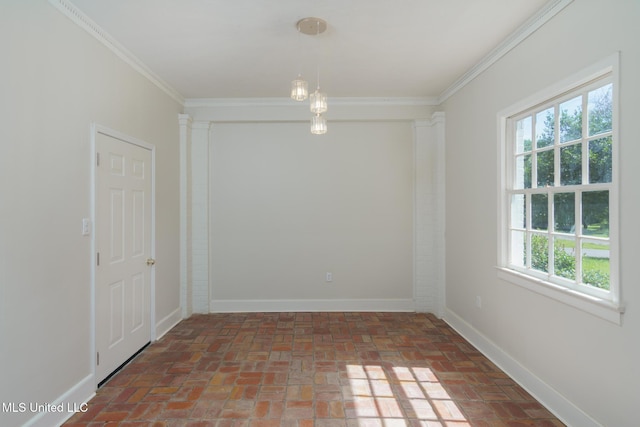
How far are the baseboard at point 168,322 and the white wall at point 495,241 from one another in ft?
10.8

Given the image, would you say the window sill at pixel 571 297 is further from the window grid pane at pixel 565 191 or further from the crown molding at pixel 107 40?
the crown molding at pixel 107 40

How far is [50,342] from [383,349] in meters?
2.67

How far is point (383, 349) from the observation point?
3311 millimetres

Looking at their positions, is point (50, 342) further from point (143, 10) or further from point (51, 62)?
point (143, 10)

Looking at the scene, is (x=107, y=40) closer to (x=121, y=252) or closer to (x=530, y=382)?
(x=121, y=252)

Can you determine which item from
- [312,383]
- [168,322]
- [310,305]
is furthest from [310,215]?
[312,383]

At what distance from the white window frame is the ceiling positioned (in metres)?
0.62

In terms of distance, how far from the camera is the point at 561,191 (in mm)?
2301

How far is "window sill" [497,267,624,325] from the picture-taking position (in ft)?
5.98

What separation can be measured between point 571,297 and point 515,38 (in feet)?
6.53

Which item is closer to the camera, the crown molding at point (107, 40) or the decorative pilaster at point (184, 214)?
the crown molding at point (107, 40)

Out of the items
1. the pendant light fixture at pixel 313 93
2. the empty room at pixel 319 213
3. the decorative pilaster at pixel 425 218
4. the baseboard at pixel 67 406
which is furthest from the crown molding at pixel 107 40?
the decorative pilaster at pixel 425 218

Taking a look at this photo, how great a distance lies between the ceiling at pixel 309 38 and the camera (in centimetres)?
233

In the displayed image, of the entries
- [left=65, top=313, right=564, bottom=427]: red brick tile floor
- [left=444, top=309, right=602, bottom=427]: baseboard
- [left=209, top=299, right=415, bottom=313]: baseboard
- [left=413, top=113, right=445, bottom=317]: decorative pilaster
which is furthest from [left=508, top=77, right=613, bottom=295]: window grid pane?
[left=209, top=299, right=415, bottom=313]: baseboard
